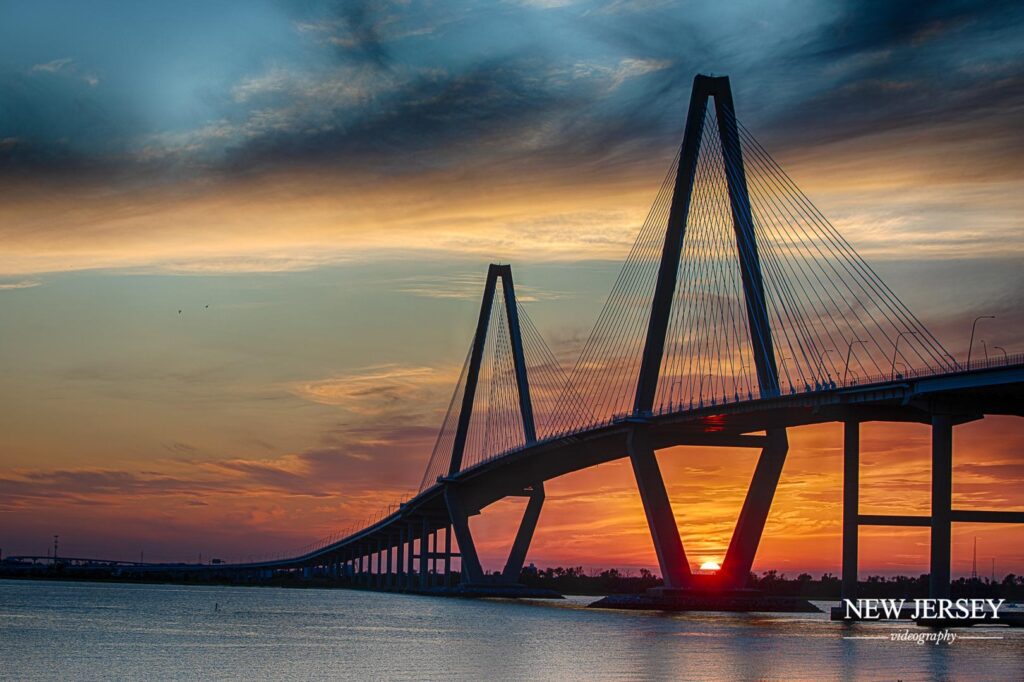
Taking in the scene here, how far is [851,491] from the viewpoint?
64500 millimetres

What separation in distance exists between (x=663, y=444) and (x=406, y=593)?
97.8 metres

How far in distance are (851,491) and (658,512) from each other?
1082 centimetres

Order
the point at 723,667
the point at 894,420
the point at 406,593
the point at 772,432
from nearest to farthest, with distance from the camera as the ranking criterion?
the point at 723,667 → the point at 894,420 → the point at 772,432 → the point at 406,593

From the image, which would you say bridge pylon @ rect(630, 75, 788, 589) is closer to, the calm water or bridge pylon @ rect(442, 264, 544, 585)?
the calm water

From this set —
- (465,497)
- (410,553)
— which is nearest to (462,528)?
(465,497)

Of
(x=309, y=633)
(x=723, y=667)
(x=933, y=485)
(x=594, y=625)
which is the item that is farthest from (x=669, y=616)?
(x=723, y=667)

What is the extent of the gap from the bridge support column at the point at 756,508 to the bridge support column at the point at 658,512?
2.36m

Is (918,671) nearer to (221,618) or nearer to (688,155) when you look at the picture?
(688,155)

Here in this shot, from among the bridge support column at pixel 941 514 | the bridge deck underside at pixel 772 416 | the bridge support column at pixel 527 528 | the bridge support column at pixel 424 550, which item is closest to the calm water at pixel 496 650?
the bridge support column at pixel 941 514

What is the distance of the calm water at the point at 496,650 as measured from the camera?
156ft

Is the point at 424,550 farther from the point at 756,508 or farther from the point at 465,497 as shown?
the point at 756,508

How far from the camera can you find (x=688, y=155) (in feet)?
227

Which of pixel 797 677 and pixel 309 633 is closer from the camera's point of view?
pixel 797 677

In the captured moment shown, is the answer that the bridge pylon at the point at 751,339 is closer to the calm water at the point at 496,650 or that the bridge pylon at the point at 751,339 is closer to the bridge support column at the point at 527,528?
the calm water at the point at 496,650
